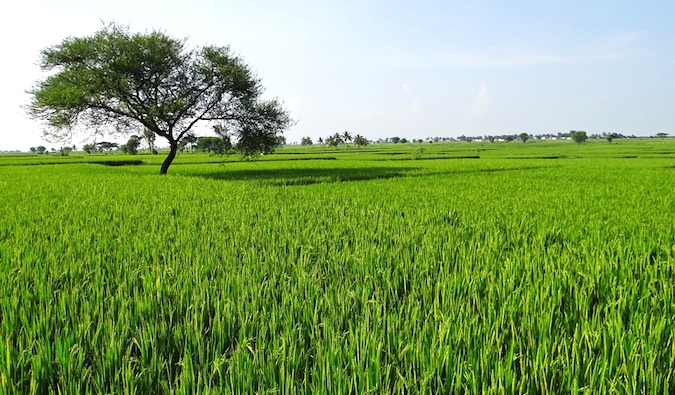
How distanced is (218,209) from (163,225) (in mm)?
2611

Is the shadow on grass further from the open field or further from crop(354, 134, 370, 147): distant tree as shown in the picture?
crop(354, 134, 370, 147): distant tree

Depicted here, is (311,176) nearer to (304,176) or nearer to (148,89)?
(304,176)

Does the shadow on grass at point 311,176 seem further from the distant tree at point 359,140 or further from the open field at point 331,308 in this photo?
the distant tree at point 359,140

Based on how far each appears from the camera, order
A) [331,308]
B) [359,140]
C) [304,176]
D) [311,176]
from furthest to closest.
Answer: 1. [359,140]
2. [311,176]
3. [304,176]
4. [331,308]

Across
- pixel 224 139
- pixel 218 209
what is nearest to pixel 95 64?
pixel 224 139

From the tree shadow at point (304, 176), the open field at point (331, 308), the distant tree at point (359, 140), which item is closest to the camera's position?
the open field at point (331, 308)

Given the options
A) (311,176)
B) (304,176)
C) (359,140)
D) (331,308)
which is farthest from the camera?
(359,140)

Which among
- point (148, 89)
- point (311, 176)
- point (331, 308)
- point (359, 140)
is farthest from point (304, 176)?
point (359, 140)

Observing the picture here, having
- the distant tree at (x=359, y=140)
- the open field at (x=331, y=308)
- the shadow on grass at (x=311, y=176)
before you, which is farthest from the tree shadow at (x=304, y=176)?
the distant tree at (x=359, y=140)

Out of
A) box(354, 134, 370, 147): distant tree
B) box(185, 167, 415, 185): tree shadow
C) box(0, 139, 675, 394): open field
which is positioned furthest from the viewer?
box(354, 134, 370, 147): distant tree

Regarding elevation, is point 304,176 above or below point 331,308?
below

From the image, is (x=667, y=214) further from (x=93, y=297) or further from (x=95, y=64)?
(x=95, y=64)

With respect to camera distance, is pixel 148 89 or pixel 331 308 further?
pixel 148 89

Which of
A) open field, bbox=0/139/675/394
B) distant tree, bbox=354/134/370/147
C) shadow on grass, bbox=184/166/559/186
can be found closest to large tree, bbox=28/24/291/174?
shadow on grass, bbox=184/166/559/186
